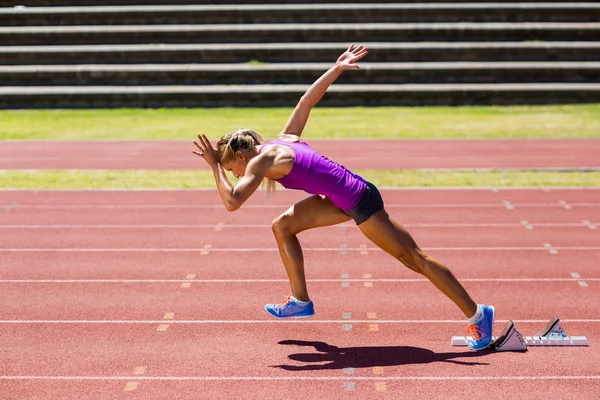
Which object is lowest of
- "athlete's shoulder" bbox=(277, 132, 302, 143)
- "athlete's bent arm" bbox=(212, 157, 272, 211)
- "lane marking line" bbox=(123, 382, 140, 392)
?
"lane marking line" bbox=(123, 382, 140, 392)

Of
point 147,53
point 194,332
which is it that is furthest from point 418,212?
point 147,53

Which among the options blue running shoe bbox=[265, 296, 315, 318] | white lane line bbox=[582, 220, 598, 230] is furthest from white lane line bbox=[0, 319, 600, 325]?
white lane line bbox=[582, 220, 598, 230]

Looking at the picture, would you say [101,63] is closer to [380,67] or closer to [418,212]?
[380,67]

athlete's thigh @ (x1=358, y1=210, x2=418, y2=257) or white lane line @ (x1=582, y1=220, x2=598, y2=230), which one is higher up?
athlete's thigh @ (x1=358, y1=210, x2=418, y2=257)

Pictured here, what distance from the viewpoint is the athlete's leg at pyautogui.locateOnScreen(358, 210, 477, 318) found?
641cm

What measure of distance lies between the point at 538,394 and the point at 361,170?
10.00 m

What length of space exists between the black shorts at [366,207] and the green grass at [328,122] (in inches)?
540

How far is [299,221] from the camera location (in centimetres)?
666

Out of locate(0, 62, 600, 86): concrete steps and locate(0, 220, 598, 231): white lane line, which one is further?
locate(0, 62, 600, 86): concrete steps

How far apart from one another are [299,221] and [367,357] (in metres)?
1.04

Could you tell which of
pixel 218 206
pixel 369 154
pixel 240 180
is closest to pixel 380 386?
pixel 240 180

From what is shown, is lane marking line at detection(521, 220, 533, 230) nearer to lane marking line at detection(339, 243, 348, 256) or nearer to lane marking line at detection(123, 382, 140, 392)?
lane marking line at detection(339, 243, 348, 256)

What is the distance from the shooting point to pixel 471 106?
85.4 feet

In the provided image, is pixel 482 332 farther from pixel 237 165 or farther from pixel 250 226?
pixel 250 226
